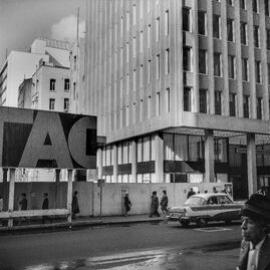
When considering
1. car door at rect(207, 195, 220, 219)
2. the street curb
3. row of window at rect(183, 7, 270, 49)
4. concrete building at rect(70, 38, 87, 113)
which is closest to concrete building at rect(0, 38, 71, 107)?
concrete building at rect(70, 38, 87, 113)

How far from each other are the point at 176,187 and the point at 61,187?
Result: 1001cm

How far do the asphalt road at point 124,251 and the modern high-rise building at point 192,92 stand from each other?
19.2 meters

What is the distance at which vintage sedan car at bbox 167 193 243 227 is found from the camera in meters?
21.3

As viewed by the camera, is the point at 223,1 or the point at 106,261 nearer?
the point at 106,261

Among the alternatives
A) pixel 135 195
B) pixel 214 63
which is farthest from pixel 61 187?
pixel 214 63

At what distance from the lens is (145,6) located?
42.3 metres

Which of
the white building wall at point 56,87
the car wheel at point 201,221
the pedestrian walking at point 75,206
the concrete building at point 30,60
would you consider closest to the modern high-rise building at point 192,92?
the pedestrian walking at point 75,206

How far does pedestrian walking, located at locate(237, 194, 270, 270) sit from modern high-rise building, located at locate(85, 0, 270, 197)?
31914 mm

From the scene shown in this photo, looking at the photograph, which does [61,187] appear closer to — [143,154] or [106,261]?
[143,154]

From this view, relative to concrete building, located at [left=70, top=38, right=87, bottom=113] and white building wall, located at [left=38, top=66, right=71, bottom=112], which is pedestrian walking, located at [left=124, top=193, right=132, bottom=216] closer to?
concrete building, located at [left=70, top=38, right=87, bottom=113]

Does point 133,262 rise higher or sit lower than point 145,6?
lower

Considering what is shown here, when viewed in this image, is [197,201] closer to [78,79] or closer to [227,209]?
[227,209]

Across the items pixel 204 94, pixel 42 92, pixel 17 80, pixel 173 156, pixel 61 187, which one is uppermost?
pixel 17 80

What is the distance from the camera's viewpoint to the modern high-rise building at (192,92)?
36688 millimetres
